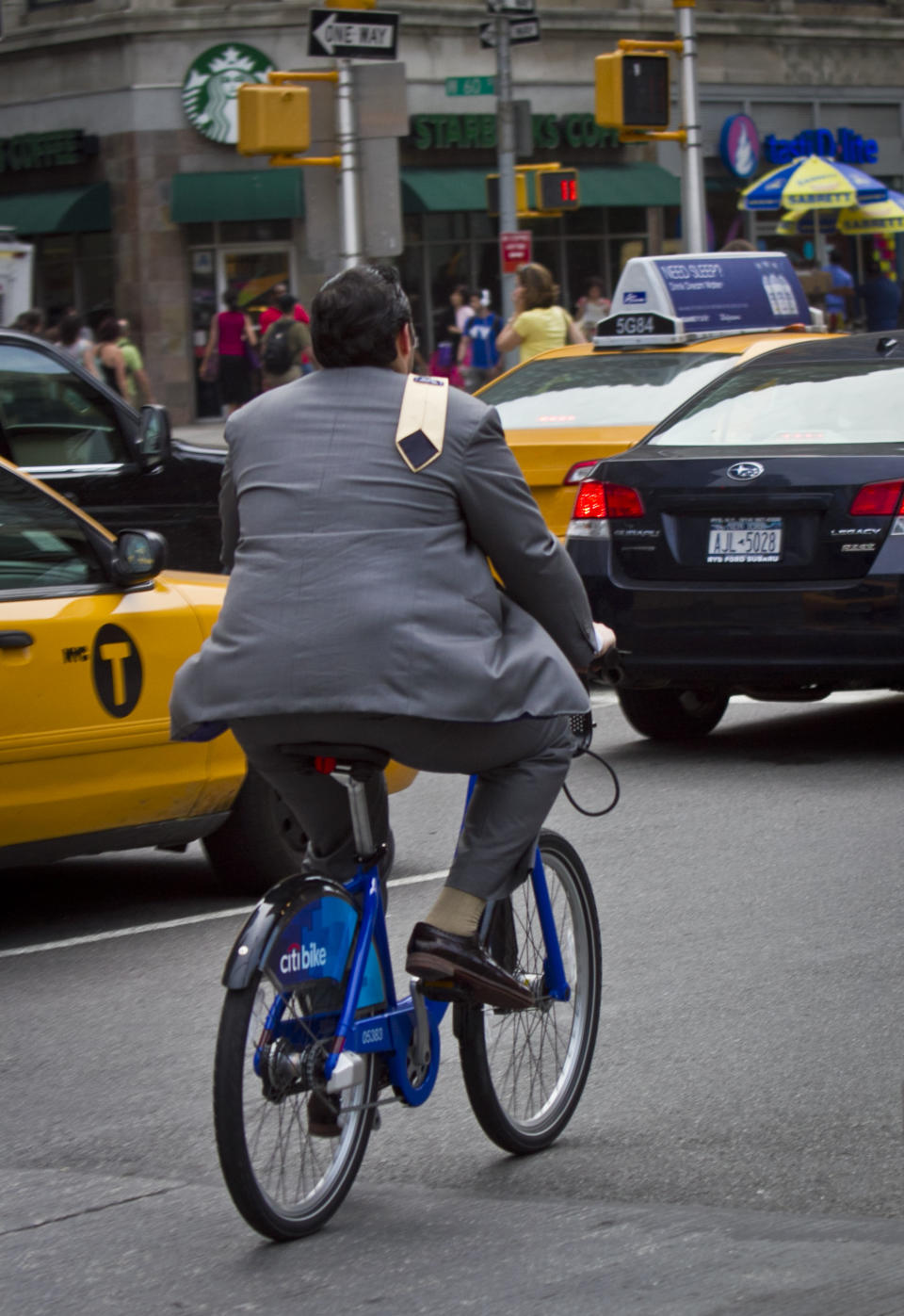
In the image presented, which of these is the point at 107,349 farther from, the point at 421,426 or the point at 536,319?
the point at 421,426

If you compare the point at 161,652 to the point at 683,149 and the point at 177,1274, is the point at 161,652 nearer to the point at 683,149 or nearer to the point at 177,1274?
the point at 177,1274

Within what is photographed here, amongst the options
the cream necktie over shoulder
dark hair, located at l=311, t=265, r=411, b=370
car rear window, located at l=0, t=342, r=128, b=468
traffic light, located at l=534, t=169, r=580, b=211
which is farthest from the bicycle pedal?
traffic light, located at l=534, t=169, r=580, b=211

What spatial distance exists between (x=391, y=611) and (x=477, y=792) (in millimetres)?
471

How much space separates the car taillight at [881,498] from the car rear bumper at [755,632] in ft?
0.85

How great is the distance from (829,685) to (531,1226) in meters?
5.29

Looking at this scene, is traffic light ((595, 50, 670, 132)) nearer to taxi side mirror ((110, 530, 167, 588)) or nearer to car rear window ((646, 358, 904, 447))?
car rear window ((646, 358, 904, 447))

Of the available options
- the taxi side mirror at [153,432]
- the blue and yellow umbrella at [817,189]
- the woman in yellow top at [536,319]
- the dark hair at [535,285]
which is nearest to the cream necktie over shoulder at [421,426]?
the taxi side mirror at [153,432]

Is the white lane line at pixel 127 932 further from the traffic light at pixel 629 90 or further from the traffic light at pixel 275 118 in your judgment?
the traffic light at pixel 629 90

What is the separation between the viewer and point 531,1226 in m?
3.98

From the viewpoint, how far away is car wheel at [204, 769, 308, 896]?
6.94 meters

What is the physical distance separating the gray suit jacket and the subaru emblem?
16.1 ft

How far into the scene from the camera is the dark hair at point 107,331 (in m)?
21.2

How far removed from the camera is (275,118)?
17391mm

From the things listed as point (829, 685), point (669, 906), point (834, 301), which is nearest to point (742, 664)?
point (829, 685)
